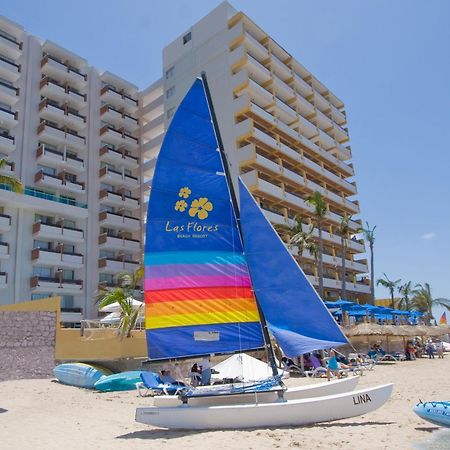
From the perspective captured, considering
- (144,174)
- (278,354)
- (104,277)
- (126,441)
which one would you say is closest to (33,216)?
(104,277)

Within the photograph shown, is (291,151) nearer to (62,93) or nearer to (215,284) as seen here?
(62,93)

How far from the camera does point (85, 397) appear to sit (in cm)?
2080

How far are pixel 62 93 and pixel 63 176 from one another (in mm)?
8417

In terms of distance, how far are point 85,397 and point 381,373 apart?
16.2 metres

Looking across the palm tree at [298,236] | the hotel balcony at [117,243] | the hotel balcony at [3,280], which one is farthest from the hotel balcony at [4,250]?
the palm tree at [298,236]

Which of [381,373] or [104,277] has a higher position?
[104,277]

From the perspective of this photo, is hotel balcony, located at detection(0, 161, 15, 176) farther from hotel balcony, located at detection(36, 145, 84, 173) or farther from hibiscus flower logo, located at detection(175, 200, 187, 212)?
hibiscus flower logo, located at detection(175, 200, 187, 212)

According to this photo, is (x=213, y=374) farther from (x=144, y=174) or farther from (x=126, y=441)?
(x=144, y=174)

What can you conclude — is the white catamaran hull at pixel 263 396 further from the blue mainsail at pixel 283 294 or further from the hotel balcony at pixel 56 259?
the hotel balcony at pixel 56 259

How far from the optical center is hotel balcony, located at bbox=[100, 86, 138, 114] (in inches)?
2037

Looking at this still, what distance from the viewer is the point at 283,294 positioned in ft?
44.5

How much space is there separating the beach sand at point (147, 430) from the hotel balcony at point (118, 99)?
37687mm

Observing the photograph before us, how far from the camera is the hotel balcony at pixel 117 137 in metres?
50.6

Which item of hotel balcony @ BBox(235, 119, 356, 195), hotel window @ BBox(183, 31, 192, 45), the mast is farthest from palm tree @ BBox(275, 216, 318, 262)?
the mast
